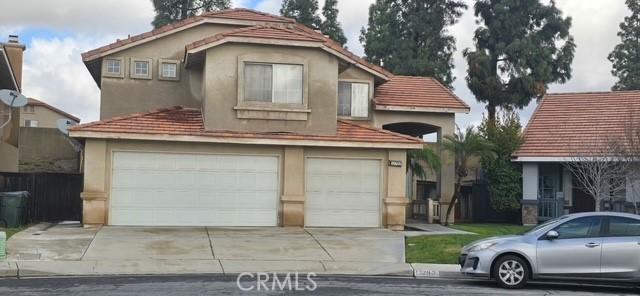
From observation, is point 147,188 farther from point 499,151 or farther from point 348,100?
point 499,151

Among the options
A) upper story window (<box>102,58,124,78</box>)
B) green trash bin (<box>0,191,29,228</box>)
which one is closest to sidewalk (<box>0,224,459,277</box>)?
green trash bin (<box>0,191,29,228</box>)

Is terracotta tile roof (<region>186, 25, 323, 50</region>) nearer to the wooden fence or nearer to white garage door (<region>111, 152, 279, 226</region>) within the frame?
white garage door (<region>111, 152, 279, 226</region>)

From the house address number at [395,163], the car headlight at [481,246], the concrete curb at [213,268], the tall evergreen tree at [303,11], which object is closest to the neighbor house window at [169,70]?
the house address number at [395,163]

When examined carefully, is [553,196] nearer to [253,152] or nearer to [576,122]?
[576,122]

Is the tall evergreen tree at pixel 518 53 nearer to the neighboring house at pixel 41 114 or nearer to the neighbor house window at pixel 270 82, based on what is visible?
the neighbor house window at pixel 270 82

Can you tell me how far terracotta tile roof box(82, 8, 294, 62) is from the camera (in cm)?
2462

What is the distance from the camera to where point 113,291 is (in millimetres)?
12133

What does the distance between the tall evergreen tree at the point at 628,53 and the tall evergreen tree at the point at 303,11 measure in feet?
60.7

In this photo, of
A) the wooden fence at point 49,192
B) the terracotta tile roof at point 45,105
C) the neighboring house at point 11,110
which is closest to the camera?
the wooden fence at point 49,192

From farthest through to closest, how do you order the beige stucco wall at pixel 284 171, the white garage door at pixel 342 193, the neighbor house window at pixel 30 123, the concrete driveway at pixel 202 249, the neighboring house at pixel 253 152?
the neighbor house window at pixel 30 123
the white garage door at pixel 342 193
the neighboring house at pixel 253 152
the beige stucco wall at pixel 284 171
the concrete driveway at pixel 202 249

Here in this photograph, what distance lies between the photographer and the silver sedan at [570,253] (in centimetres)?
1354

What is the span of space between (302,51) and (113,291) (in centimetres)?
1207

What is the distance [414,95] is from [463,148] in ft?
9.58

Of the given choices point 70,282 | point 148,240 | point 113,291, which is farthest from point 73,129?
point 113,291
